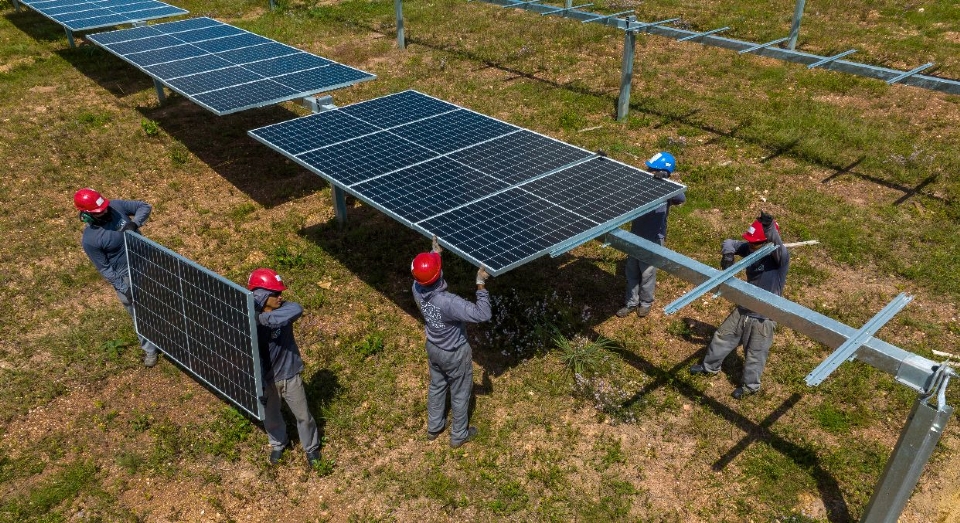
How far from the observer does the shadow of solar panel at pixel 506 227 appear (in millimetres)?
7289

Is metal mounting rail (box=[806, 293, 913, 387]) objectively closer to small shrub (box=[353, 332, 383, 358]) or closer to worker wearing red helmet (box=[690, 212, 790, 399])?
worker wearing red helmet (box=[690, 212, 790, 399])

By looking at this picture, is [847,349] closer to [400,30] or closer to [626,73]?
[626,73]

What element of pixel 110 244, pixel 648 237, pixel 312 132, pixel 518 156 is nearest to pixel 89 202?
pixel 110 244

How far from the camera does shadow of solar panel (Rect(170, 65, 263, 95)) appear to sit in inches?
508

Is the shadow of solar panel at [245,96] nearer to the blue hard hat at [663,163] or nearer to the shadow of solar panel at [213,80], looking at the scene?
the shadow of solar panel at [213,80]

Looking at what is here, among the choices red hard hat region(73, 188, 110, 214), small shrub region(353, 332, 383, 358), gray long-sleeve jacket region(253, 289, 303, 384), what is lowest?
small shrub region(353, 332, 383, 358)

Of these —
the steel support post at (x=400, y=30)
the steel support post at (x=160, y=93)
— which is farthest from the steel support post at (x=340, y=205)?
the steel support post at (x=400, y=30)

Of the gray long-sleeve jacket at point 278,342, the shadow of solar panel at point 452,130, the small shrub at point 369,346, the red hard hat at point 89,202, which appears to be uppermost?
the shadow of solar panel at point 452,130

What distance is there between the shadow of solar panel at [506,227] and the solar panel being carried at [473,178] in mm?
12

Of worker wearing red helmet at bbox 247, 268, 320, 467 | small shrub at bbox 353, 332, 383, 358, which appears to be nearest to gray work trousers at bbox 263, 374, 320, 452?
worker wearing red helmet at bbox 247, 268, 320, 467

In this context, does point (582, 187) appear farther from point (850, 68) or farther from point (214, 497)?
point (850, 68)

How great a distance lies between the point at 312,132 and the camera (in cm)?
1091

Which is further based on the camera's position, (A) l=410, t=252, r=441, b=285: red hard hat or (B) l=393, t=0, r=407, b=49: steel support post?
(B) l=393, t=0, r=407, b=49: steel support post

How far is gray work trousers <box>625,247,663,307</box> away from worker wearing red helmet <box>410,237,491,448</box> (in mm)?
3306
